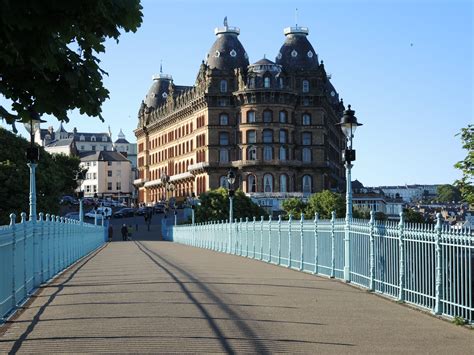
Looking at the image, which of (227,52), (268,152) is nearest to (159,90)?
(227,52)

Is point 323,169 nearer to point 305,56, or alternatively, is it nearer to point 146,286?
point 305,56

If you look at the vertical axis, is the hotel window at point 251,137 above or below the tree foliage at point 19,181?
above

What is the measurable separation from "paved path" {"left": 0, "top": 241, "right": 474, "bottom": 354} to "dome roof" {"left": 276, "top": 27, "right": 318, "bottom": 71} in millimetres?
98099

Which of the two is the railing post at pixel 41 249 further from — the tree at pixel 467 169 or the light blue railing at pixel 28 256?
the tree at pixel 467 169

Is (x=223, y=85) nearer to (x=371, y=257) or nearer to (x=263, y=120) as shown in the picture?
(x=263, y=120)

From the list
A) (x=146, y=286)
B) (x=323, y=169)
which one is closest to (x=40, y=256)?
(x=146, y=286)

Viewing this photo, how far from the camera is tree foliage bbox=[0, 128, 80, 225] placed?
65.2m

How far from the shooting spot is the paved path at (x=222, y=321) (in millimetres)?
10242

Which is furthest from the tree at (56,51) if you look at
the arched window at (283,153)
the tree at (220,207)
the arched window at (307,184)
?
the arched window at (307,184)

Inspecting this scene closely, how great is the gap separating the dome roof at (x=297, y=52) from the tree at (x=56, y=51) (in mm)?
105945

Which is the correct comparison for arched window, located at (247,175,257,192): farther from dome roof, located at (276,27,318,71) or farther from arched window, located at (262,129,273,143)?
dome roof, located at (276,27,318,71)

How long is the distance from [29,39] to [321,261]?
50.5 feet

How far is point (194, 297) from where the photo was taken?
49.5 feet

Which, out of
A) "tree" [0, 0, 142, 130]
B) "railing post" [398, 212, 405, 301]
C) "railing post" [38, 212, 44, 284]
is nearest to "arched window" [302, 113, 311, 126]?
"railing post" [38, 212, 44, 284]
